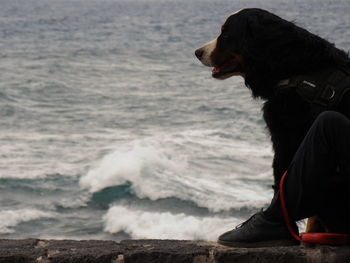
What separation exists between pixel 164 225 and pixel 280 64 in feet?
35.0

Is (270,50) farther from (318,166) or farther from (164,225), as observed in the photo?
(164,225)

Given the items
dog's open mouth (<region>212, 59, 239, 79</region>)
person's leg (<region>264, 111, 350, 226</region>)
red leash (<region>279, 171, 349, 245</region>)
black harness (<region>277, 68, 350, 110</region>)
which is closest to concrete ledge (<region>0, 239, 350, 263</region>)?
red leash (<region>279, 171, 349, 245</region>)

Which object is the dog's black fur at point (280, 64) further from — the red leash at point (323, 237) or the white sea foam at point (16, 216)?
the white sea foam at point (16, 216)

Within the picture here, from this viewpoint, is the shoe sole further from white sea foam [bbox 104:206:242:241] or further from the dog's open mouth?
white sea foam [bbox 104:206:242:241]

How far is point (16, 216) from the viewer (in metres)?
14.5

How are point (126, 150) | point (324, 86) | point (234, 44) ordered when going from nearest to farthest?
1. point (324, 86)
2. point (234, 44)
3. point (126, 150)

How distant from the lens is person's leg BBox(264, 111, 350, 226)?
10.6ft

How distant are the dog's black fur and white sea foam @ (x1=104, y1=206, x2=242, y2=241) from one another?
9.75 meters

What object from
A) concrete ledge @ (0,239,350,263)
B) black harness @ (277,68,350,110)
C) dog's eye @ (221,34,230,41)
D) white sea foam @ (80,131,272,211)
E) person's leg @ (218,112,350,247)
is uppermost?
white sea foam @ (80,131,272,211)

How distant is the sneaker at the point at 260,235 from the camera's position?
358cm

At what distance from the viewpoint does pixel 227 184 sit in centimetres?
1633

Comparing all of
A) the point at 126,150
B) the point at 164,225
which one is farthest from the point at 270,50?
the point at 126,150

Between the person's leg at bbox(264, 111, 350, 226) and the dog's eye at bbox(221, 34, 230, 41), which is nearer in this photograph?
the person's leg at bbox(264, 111, 350, 226)

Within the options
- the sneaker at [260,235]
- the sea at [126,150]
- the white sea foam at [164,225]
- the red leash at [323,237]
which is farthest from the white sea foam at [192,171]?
the red leash at [323,237]
